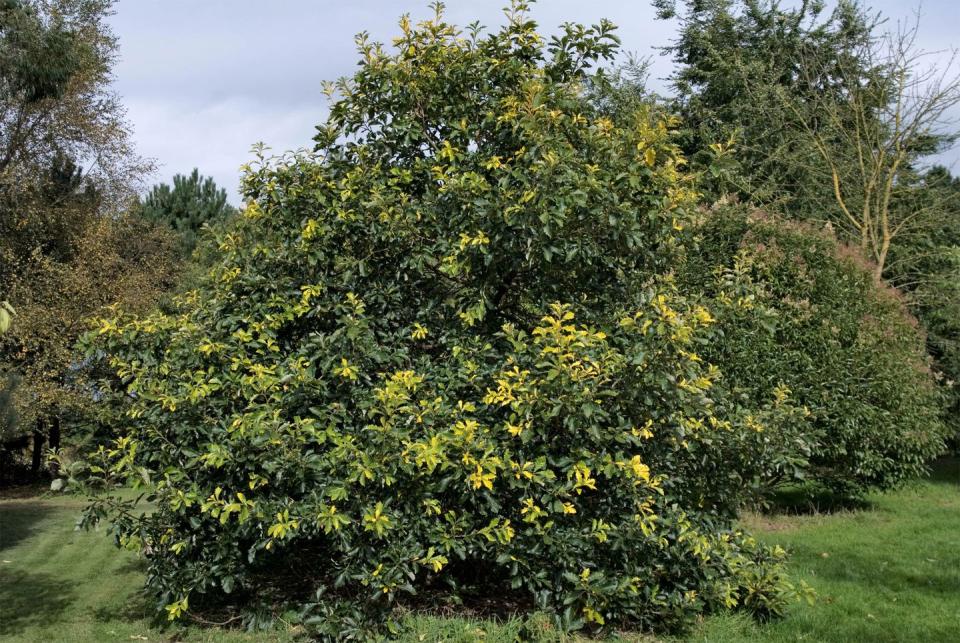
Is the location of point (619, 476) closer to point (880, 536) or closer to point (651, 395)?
point (651, 395)

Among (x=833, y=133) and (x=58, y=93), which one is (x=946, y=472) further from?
(x=58, y=93)

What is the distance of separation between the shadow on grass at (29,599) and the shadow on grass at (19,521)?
7.60 feet

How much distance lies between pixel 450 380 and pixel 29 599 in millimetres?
4787

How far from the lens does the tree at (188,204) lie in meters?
22.7

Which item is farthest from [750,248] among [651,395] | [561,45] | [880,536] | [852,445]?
[651,395]

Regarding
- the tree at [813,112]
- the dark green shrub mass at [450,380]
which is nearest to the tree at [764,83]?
the tree at [813,112]

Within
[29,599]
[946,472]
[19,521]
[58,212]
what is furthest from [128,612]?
[946,472]

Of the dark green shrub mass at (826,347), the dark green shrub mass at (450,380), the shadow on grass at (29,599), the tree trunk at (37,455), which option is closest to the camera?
the dark green shrub mass at (450,380)

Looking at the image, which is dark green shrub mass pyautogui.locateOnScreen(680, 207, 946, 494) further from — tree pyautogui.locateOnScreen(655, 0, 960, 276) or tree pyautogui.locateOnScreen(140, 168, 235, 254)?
tree pyautogui.locateOnScreen(140, 168, 235, 254)

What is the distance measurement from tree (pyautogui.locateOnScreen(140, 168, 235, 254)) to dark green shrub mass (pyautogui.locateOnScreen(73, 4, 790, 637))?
56.5 feet

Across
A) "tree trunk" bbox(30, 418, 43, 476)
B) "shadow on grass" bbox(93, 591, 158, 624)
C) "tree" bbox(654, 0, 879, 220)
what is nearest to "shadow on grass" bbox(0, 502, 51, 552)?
"shadow on grass" bbox(93, 591, 158, 624)

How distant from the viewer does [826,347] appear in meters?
10.6

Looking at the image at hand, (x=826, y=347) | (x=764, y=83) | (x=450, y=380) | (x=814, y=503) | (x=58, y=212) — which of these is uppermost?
(x=764, y=83)

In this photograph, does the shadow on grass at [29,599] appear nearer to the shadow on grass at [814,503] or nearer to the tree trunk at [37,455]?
the shadow on grass at [814,503]
